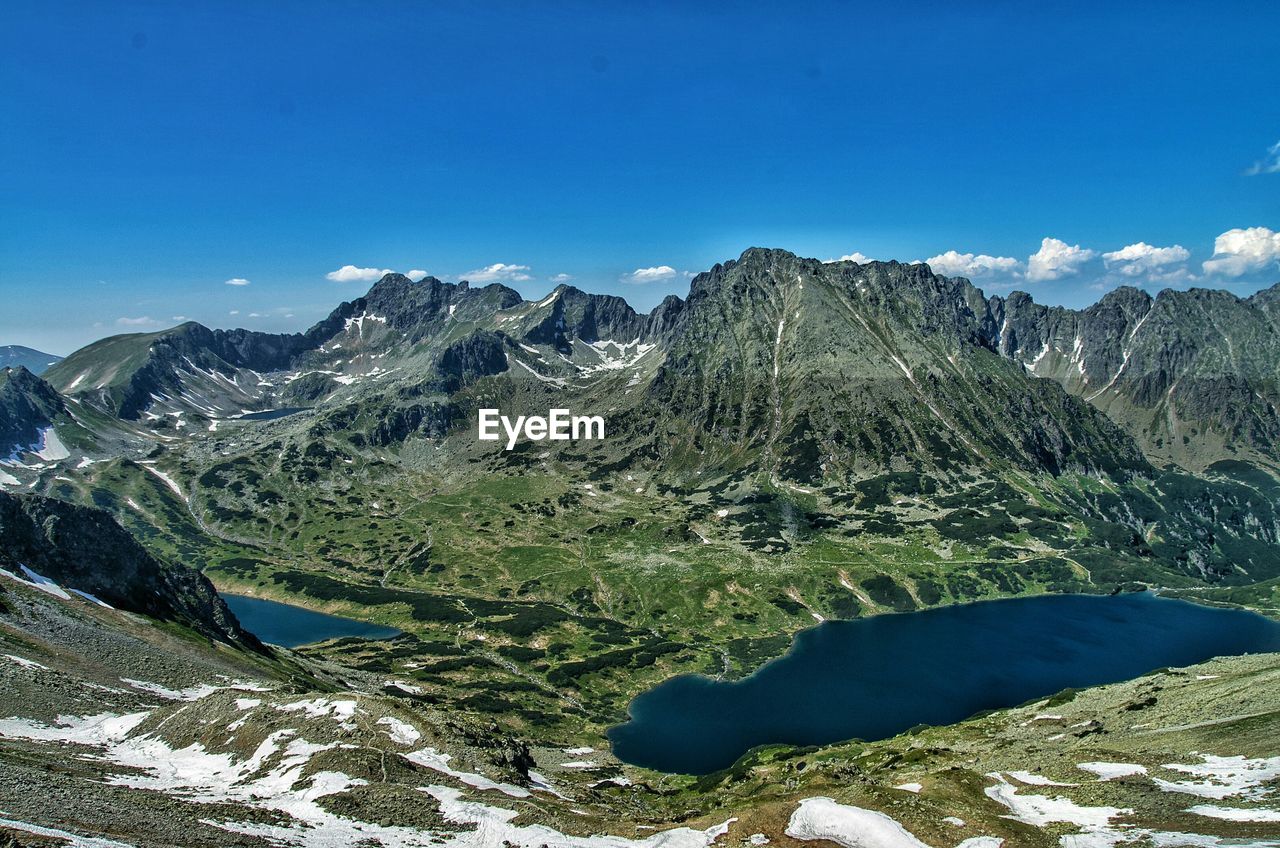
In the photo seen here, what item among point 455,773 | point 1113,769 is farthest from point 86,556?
point 1113,769

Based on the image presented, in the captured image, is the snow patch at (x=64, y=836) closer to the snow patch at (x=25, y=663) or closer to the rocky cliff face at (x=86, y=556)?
the snow patch at (x=25, y=663)

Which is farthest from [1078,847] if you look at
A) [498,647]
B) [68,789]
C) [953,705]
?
[498,647]

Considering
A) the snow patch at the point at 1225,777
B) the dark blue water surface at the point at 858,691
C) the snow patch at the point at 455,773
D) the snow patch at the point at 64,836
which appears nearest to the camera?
the snow patch at the point at 64,836

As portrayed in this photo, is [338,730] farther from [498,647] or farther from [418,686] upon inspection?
[498,647]

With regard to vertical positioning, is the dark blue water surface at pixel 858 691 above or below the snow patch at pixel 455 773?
below

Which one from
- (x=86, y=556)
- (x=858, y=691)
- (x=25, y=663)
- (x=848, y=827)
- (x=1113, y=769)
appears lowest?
(x=858, y=691)

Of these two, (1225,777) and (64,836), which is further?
(1225,777)

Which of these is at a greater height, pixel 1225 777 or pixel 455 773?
pixel 455 773

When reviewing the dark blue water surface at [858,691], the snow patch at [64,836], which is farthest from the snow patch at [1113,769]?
the snow patch at [64,836]

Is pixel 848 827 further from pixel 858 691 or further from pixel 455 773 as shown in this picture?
pixel 858 691
